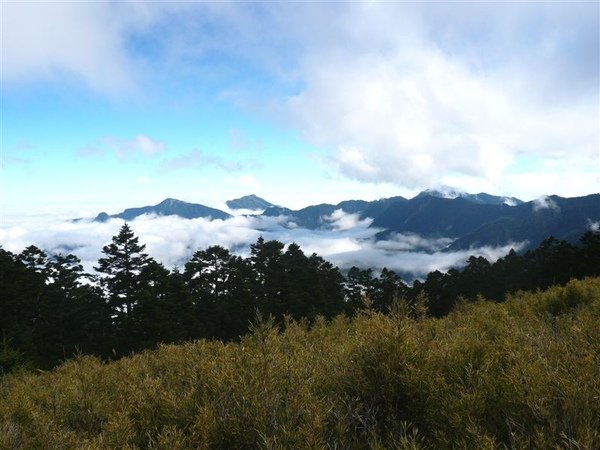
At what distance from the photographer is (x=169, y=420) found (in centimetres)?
486

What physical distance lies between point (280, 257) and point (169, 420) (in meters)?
48.5

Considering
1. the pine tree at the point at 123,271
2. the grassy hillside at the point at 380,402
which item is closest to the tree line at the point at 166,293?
the pine tree at the point at 123,271

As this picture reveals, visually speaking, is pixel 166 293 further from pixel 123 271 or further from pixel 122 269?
pixel 122 269

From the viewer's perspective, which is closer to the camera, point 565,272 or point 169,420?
point 169,420

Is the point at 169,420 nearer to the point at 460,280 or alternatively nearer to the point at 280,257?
the point at 280,257

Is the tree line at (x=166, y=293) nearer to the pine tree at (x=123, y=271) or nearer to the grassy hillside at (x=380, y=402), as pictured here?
the pine tree at (x=123, y=271)

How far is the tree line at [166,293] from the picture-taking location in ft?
120

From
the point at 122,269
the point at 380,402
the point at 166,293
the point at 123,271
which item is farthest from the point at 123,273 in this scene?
the point at 380,402

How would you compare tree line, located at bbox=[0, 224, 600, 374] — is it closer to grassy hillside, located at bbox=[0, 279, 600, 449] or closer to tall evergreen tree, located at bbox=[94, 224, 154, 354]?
tall evergreen tree, located at bbox=[94, 224, 154, 354]

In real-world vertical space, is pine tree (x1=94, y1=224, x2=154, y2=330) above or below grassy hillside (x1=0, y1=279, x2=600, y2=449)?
below

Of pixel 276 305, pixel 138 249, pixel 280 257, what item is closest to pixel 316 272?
pixel 280 257

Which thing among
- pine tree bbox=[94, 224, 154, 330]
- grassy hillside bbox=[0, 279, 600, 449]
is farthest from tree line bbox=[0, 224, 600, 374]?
grassy hillside bbox=[0, 279, 600, 449]

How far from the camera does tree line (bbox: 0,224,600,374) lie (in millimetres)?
36594

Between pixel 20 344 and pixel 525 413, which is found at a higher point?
pixel 525 413
